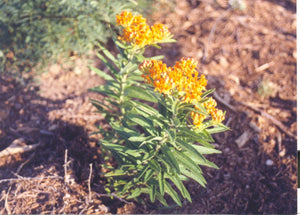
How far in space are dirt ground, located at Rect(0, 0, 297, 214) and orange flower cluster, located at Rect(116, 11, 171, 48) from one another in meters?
1.24

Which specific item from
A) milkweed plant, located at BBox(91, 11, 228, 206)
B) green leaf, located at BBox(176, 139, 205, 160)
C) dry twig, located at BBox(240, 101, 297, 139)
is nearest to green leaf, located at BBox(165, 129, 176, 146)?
milkweed plant, located at BBox(91, 11, 228, 206)

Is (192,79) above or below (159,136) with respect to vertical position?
above

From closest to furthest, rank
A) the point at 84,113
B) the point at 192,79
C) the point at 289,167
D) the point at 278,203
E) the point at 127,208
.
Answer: the point at 192,79 < the point at 127,208 < the point at 278,203 < the point at 289,167 < the point at 84,113

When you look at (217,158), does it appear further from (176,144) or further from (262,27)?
(262,27)

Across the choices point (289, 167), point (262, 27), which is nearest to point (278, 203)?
point (289, 167)

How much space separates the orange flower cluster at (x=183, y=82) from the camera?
1.81 m

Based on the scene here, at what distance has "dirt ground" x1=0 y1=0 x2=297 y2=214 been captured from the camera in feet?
9.27

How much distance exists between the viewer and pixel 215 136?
3549 mm

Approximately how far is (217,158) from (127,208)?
1245mm

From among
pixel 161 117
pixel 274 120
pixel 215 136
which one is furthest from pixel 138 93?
pixel 274 120

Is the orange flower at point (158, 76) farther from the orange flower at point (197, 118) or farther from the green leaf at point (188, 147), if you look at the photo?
the green leaf at point (188, 147)

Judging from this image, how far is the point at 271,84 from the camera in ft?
13.3

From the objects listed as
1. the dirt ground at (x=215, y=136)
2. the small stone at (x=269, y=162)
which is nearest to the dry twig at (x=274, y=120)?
the dirt ground at (x=215, y=136)

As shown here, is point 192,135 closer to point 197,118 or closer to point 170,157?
point 197,118
